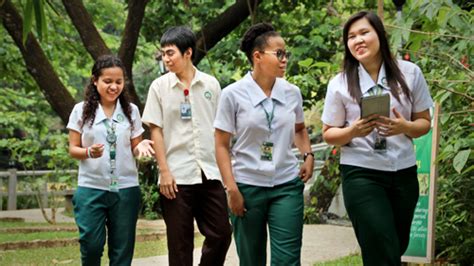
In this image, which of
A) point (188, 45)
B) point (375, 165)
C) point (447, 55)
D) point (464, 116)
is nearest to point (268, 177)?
point (375, 165)

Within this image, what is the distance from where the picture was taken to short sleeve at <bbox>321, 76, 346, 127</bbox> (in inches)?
199

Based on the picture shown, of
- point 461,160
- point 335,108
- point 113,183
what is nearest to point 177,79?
point 113,183

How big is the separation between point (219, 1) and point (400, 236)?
38.1 ft

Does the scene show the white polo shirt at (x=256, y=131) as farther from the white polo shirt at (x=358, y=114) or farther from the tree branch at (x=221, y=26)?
the tree branch at (x=221, y=26)

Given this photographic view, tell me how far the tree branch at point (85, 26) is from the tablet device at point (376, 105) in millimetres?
11404

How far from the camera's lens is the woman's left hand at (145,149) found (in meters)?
6.04

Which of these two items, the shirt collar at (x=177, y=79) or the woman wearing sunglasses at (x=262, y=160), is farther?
the shirt collar at (x=177, y=79)

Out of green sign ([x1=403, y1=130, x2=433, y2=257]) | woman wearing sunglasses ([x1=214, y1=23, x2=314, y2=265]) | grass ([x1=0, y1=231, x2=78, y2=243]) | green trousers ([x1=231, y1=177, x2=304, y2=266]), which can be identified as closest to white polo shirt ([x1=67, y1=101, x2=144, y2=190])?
woman wearing sunglasses ([x1=214, y1=23, x2=314, y2=265])

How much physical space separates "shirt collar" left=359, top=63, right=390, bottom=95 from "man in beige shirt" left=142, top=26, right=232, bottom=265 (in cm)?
156

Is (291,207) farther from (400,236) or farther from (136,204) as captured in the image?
(136,204)

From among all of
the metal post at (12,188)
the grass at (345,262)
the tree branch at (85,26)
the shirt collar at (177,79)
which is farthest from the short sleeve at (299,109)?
the metal post at (12,188)

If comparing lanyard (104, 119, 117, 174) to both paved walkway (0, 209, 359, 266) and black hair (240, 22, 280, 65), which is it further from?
paved walkway (0, 209, 359, 266)

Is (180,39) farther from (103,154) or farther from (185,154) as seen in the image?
(103,154)

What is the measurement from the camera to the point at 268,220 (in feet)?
18.3
